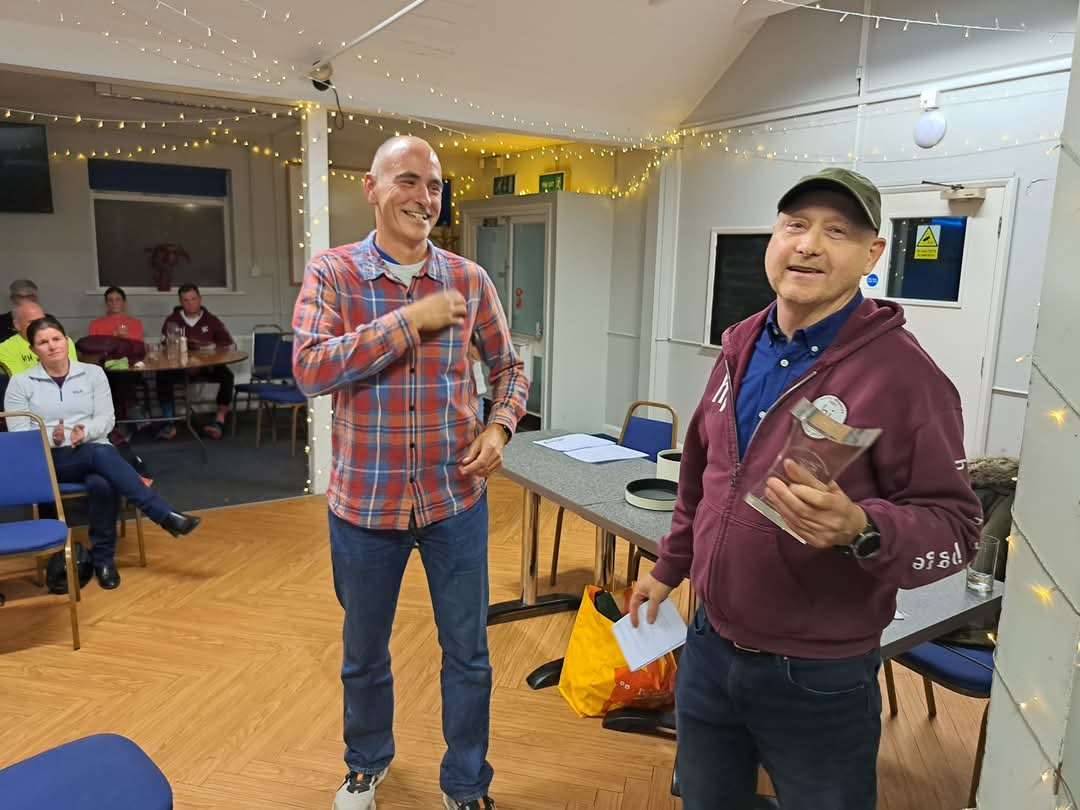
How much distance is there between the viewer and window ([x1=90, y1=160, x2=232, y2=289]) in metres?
7.03

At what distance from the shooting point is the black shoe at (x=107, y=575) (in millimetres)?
3527

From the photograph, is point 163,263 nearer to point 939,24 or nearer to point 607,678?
point 607,678

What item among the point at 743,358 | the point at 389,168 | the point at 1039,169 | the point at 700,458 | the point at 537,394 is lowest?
the point at 537,394

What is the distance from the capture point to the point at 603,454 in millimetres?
3094

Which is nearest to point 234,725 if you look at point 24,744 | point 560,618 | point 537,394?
point 24,744

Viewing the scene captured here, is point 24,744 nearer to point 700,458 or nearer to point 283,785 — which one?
point 283,785

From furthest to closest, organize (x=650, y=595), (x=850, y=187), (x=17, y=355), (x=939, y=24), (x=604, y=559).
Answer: (x=17, y=355), (x=939, y=24), (x=604, y=559), (x=650, y=595), (x=850, y=187)

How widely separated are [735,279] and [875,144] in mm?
1313

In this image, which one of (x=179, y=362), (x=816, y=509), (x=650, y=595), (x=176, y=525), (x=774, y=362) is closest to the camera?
(x=816, y=509)

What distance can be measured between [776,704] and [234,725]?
198 centimetres

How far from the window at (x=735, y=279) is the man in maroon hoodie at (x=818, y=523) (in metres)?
4.12

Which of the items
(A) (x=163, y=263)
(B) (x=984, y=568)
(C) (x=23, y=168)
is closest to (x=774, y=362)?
(B) (x=984, y=568)

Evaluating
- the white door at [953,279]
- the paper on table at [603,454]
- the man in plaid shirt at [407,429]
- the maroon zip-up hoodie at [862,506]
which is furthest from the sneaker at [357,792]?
the white door at [953,279]

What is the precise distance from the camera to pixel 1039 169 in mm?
3732
